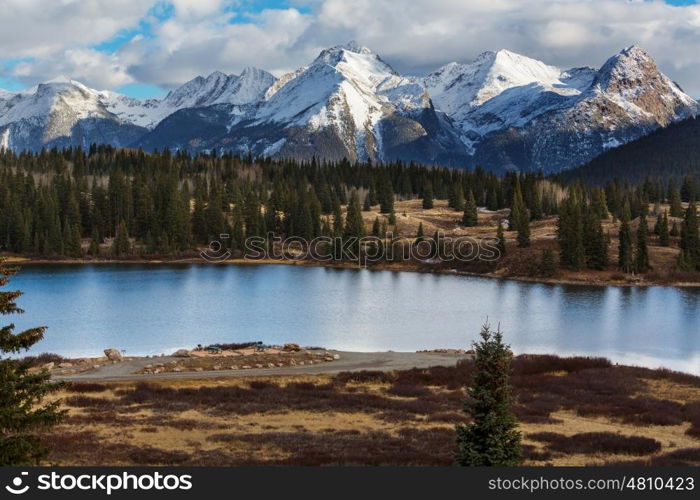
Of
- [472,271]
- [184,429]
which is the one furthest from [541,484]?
[472,271]

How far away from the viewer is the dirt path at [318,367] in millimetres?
58531

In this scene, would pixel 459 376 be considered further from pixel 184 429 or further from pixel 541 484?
pixel 541 484

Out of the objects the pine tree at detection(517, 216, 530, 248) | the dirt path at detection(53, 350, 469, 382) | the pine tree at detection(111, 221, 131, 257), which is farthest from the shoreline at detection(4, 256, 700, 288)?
the dirt path at detection(53, 350, 469, 382)

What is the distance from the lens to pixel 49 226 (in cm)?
18050

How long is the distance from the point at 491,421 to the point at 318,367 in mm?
36002

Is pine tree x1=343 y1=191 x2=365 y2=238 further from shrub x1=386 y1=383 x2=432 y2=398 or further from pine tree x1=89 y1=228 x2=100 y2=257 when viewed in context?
shrub x1=386 y1=383 x2=432 y2=398

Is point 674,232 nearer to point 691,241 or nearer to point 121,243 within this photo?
point 691,241

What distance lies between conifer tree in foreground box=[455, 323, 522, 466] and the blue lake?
156 ft

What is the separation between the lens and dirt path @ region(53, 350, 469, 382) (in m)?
58.5

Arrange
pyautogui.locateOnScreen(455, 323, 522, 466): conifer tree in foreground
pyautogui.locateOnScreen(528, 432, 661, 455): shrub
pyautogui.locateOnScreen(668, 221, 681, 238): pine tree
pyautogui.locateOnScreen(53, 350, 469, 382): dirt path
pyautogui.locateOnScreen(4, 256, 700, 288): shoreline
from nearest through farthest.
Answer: pyautogui.locateOnScreen(455, 323, 522, 466): conifer tree in foreground → pyautogui.locateOnScreen(528, 432, 661, 455): shrub → pyautogui.locateOnScreen(53, 350, 469, 382): dirt path → pyautogui.locateOnScreen(4, 256, 700, 288): shoreline → pyautogui.locateOnScreen(668, 221, 681, 238): pine tree

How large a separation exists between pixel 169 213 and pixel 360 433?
6104 inches

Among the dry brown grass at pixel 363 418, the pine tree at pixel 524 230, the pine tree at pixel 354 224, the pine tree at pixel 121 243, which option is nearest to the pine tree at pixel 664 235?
the pine tree at pixel 524 230

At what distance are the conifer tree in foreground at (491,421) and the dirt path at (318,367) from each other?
33.1 meters

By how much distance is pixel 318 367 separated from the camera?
6350cm
